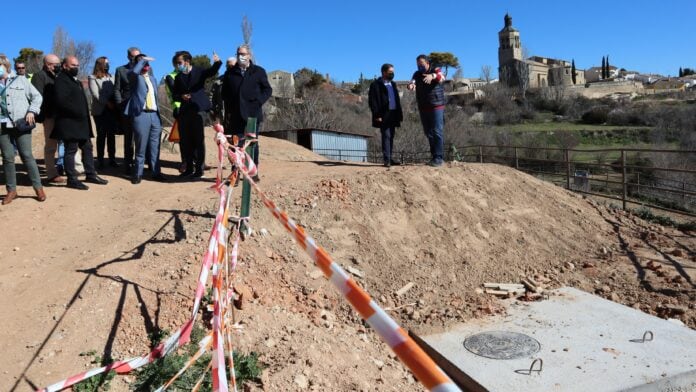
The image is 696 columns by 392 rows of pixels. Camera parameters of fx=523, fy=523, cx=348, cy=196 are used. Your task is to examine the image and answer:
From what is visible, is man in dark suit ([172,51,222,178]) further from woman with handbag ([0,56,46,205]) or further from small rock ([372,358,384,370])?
small rock ([372,358,384,370])

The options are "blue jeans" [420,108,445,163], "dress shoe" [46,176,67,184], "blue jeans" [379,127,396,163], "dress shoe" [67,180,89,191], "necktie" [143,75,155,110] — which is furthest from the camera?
"blue jeans" [379,127,396,163]

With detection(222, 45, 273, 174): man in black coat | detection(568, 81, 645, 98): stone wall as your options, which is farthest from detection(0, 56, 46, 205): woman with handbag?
detection(568, 81, 645, 98): stone wall

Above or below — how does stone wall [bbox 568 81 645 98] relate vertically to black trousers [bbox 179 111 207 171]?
above

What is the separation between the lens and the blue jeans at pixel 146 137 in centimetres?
734

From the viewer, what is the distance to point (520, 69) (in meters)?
80.3

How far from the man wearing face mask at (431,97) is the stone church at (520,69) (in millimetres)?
74368

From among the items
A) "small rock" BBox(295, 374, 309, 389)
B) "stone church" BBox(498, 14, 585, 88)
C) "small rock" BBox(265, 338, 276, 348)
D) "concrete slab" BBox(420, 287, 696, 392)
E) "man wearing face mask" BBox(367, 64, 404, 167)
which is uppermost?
"stone church" BBox(498, 14, 585, 88)

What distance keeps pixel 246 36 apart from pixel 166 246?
104 feet

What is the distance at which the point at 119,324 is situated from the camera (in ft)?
13.3

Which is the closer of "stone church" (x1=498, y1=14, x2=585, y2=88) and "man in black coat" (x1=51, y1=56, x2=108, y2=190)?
"man in black coat" (x1=51, y1=56, x2=108, y2=190)

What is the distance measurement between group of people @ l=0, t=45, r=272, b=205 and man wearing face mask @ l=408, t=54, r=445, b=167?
235 centimetres

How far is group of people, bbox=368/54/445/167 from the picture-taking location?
7.97 m

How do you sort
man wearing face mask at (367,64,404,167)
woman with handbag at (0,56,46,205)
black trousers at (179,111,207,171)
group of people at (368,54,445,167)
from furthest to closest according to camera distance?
man wearing face mask at (367,64,404,167), group of people at (368,54,445,167), black trousers at (179,111,207,171), woman with handbag at (0,56,46,205)

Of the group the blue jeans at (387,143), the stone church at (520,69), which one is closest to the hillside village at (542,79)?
the stone church at (520,69)
